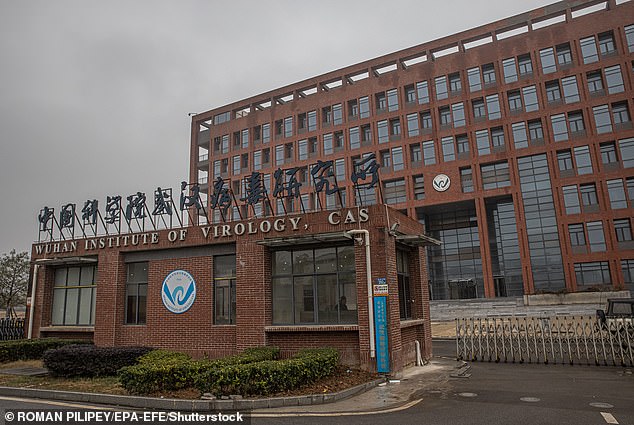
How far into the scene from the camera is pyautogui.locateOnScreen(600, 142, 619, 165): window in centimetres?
3997

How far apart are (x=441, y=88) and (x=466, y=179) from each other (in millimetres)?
9641

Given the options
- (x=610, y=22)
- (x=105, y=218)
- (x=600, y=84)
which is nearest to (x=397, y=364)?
(x=105, y=218)

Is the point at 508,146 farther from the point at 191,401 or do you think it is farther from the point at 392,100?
the point at 191,401

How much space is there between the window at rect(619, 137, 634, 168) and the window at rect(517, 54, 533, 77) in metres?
10.1

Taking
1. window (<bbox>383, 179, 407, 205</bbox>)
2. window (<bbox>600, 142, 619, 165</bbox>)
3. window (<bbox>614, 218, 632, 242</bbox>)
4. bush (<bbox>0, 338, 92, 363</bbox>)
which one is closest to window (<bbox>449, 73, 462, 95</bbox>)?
window (<bbox>383, 179, 407, 205</bbox>)

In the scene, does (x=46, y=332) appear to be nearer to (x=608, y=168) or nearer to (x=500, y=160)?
(x=500, y=160)

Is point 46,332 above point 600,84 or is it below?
below

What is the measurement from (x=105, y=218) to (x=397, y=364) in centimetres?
1349

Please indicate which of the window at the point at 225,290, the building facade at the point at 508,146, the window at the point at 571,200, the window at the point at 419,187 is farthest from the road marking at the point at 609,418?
the window at the point at 419,187

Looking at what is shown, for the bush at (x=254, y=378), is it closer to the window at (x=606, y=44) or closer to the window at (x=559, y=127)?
the window at (x=559, y=127)

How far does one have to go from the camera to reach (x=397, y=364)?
13430 millimetres

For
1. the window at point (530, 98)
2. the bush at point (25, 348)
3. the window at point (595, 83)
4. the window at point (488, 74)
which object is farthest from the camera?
the window at point (488, 74)

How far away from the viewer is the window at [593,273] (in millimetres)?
38719

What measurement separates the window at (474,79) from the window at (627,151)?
1310cm
